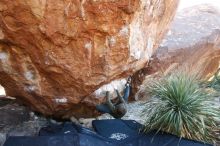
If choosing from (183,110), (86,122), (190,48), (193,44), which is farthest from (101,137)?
(193,44)

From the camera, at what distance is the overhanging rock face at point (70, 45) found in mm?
3695

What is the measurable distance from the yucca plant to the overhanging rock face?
46 centimetres

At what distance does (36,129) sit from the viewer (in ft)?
14.9

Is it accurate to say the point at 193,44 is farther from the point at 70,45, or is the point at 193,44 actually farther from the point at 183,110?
the point at 70,45

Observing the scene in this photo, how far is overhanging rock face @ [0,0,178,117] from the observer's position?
12.1 feet

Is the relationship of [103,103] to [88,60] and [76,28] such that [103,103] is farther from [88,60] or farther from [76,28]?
[76,28]

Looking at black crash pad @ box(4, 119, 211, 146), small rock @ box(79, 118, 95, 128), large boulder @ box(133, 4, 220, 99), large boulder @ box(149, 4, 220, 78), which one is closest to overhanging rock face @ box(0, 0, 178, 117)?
small rock @ box(79, 118, 95, 128)

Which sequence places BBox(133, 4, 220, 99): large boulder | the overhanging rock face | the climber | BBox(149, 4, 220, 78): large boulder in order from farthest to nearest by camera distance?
BBox(149, 4, 220, 78): large boulder < BBox(133, 4, 220, 99): large boulder < the climber < the overhanging rock face

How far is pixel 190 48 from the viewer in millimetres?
5859

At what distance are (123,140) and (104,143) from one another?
0.77 ft

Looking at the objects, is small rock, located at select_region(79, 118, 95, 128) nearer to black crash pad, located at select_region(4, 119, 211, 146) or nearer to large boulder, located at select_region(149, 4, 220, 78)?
black crash pad, located at select_region(4, 119, 211, 146)

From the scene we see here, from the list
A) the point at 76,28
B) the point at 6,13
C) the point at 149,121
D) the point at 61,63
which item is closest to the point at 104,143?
the point at 149,121

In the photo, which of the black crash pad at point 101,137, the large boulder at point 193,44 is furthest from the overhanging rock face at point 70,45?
the large boulder at point 193,44

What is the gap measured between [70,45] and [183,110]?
53.5 inches
